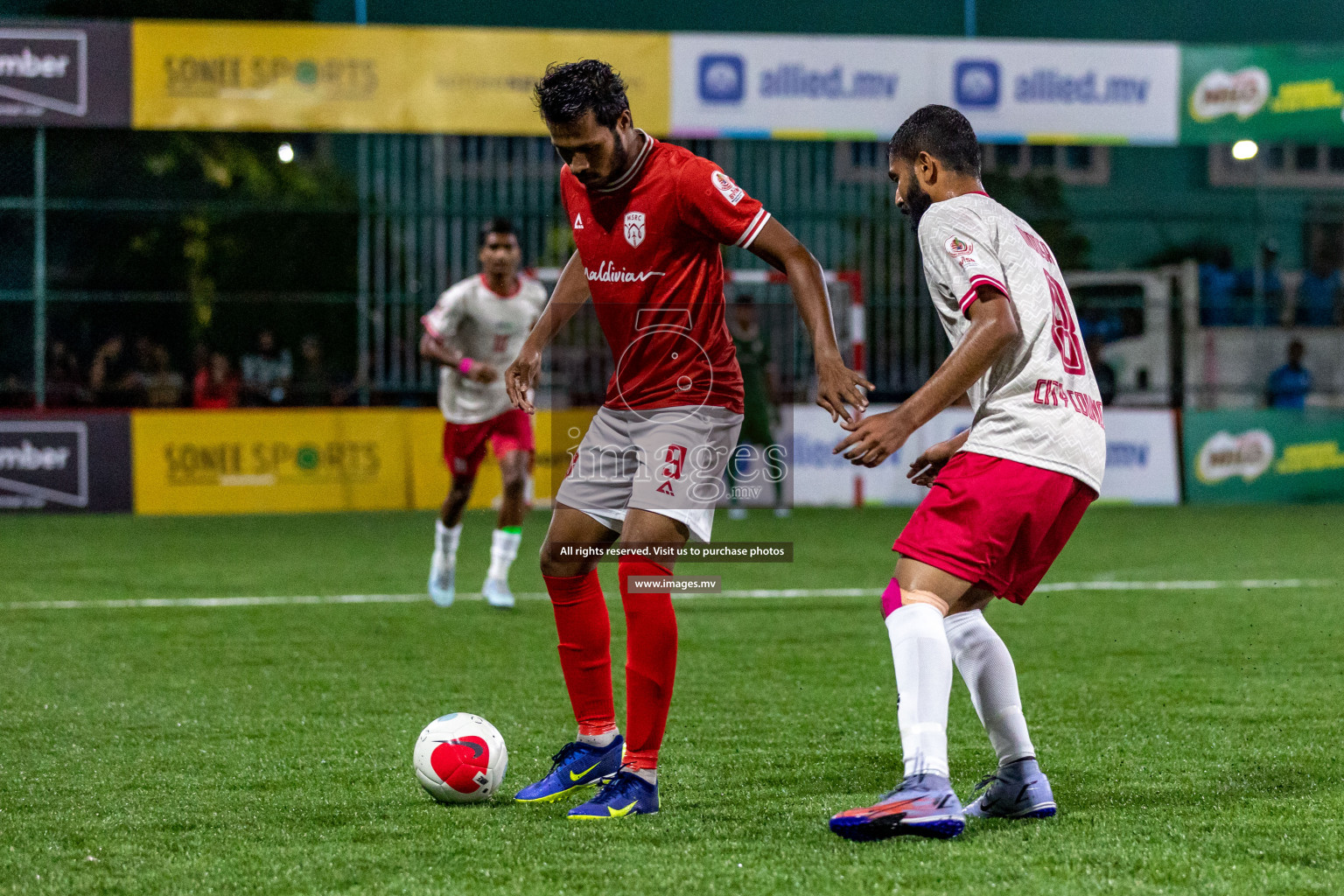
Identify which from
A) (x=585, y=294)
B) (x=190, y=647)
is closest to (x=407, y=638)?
(x=190, y=647)

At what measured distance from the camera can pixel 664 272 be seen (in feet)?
13.9

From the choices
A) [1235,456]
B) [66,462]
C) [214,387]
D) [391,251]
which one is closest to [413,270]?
[391,251]

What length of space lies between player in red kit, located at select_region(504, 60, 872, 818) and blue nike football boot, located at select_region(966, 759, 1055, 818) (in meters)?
0.86

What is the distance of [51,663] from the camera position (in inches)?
267

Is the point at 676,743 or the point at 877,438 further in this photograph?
the point at 676,743

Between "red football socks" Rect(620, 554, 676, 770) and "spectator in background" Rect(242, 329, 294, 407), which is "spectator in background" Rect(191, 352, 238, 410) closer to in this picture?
"spectator in background" Rect(242, 329, 294, 407)

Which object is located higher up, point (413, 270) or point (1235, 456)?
point (413, 270)

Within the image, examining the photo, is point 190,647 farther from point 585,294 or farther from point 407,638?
point 585,294

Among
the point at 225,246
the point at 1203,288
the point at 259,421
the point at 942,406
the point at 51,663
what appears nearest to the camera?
the point at 942,406

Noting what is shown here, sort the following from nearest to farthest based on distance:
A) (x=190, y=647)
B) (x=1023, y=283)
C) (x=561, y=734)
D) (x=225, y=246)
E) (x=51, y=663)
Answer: (x=1023, y=283) < (x=561, y=734) < (x=51, y=663) < (x=190, y=647) < (x=225, y=246)

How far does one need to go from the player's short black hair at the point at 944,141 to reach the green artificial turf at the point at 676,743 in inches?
64.3

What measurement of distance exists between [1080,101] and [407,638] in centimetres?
1162

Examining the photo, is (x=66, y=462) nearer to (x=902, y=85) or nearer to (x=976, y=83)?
(x=902, y=85)

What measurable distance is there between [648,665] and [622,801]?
36 centimetres
